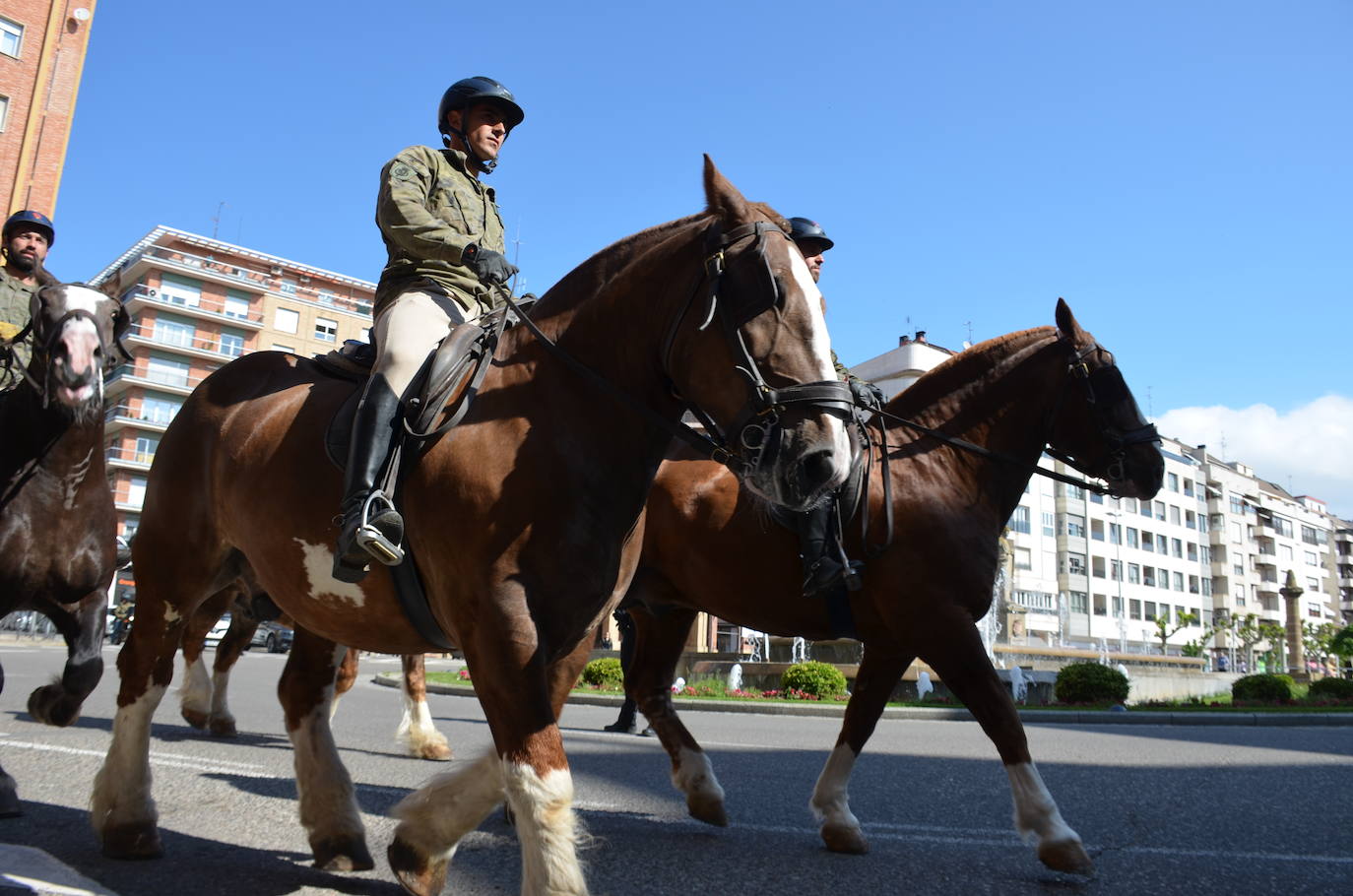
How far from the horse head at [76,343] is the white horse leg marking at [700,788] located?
3.53 m

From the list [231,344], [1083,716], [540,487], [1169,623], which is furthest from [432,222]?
[1169,623]

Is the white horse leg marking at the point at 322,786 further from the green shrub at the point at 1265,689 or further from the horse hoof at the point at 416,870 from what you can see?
the green shrub at the point at 1265,689

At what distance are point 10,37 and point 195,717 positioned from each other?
132 ft

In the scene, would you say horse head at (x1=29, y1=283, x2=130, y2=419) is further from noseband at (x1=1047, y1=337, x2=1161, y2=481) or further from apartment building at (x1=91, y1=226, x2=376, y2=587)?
apartment building at (x1=91, y1=226, x2=376, y2=587)

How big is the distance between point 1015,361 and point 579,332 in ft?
10.9

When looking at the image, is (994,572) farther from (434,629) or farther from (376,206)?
(376,206)

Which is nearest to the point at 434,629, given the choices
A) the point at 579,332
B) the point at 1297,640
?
the point at 579,332

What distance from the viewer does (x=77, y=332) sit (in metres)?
4.59

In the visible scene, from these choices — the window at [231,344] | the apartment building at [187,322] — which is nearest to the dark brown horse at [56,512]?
the apartment building at [187,322]

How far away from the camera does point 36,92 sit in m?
37.6

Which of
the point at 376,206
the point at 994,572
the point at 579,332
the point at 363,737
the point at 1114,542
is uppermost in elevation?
the point at 1114,542

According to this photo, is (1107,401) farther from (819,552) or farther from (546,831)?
(546,831)

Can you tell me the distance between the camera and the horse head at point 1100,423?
5738 mm

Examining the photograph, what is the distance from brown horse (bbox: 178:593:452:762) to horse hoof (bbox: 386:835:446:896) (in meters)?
4.24
